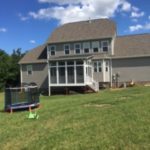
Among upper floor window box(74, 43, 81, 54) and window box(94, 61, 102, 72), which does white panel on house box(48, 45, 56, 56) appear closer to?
upper floor window box(74, 43, 81, 54)

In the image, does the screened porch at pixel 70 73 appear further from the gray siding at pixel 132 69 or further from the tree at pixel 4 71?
the tree at pixel 4 71

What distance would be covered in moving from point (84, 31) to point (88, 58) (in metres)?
6.66

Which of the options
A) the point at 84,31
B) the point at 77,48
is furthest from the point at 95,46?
the point at 84,31

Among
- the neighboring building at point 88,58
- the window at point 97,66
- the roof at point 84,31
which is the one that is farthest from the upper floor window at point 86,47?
the window at point 97,66

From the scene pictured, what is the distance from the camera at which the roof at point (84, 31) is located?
38.2m

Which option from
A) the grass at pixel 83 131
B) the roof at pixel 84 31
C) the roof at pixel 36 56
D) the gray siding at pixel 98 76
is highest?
the roof at pixel 84 31

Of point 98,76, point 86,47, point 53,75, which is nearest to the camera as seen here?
point 53,75

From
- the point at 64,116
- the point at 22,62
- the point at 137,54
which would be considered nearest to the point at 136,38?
the point at 137,54

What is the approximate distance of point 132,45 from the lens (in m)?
37.7

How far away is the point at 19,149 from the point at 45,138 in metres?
0.98

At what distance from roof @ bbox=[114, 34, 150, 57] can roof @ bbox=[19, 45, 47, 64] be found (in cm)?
885

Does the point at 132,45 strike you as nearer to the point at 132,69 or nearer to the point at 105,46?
the point at 105,46

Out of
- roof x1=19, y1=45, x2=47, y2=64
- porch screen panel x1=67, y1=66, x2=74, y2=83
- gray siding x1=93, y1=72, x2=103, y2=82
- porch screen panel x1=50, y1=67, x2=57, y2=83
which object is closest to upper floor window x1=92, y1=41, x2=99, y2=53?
gray siding x1=93, y1=72, x2=103, y2=82

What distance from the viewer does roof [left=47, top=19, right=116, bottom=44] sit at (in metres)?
38.2
